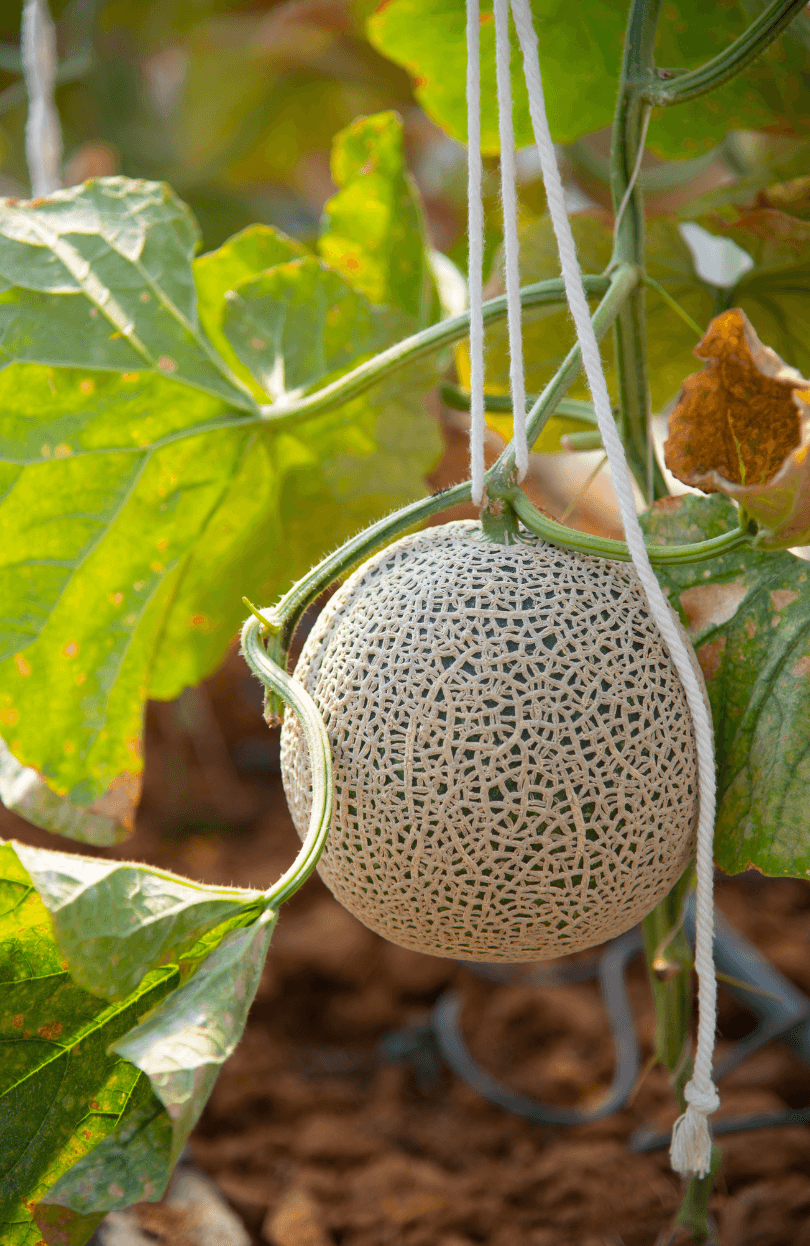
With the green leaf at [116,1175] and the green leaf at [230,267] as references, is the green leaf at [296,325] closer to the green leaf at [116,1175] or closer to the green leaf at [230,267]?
the green leaf at [230,267]

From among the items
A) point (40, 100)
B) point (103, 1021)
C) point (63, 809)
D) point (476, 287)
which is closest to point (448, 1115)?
point (63, 809)

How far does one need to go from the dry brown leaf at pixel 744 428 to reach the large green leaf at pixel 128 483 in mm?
395

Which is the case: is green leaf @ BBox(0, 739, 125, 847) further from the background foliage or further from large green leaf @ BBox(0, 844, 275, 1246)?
large green leaf @ BBox(0, 844, 275, 1246)

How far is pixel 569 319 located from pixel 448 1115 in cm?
95

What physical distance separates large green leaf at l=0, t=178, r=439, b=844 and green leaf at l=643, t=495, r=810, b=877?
320 mm

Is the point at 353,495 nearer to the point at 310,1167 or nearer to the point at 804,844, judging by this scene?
the point at 804,844

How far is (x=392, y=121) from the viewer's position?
92 centimetres

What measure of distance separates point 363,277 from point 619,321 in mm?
381

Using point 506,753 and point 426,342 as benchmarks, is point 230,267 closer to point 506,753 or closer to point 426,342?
point 426,342

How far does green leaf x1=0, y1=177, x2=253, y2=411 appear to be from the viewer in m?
0.72

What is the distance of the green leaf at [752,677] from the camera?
1.86 feet

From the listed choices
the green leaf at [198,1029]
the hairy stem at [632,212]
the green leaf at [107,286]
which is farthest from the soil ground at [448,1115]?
the green leaf at [107,286]

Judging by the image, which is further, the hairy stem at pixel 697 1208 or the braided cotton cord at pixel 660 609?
the hairy stem at pixel 697 1208

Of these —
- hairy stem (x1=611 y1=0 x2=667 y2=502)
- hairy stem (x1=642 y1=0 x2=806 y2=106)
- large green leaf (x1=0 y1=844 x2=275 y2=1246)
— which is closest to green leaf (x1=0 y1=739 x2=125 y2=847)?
large green leaf (x1=0 y1=844 x2=275 y2=1246)
